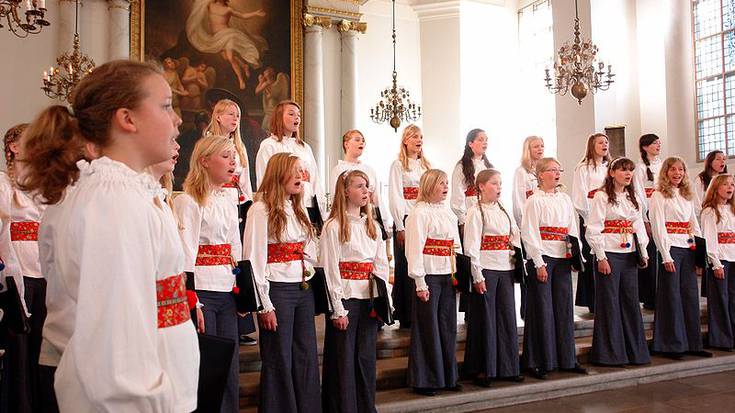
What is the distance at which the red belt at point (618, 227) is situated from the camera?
677cm

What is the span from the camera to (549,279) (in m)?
6.43

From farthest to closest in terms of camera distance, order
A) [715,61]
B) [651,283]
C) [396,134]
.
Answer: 1. [396,134]
2. [715,61]
3. [651,283]

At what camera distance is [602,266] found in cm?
666

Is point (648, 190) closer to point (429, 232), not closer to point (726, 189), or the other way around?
point (726, 189)

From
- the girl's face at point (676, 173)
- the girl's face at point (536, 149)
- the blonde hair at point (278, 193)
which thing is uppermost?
the girl's face at point (536, 149)

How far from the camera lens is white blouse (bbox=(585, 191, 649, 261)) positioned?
6.74m

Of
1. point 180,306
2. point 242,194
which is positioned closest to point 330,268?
point 242,194

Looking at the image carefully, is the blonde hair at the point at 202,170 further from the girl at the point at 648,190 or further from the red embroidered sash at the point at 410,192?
the girl at the point at 648,190

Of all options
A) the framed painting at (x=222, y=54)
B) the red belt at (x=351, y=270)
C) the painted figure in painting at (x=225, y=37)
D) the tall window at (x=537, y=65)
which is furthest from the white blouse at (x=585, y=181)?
the tall window at (x=537, y=65)

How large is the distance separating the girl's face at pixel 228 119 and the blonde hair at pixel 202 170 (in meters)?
1.47

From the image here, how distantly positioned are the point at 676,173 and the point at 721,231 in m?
0.99

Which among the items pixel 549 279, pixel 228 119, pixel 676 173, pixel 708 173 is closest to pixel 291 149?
pixel 228 119

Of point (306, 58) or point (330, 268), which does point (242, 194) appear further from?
point (306, 58)

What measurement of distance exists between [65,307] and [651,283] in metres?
7.72
